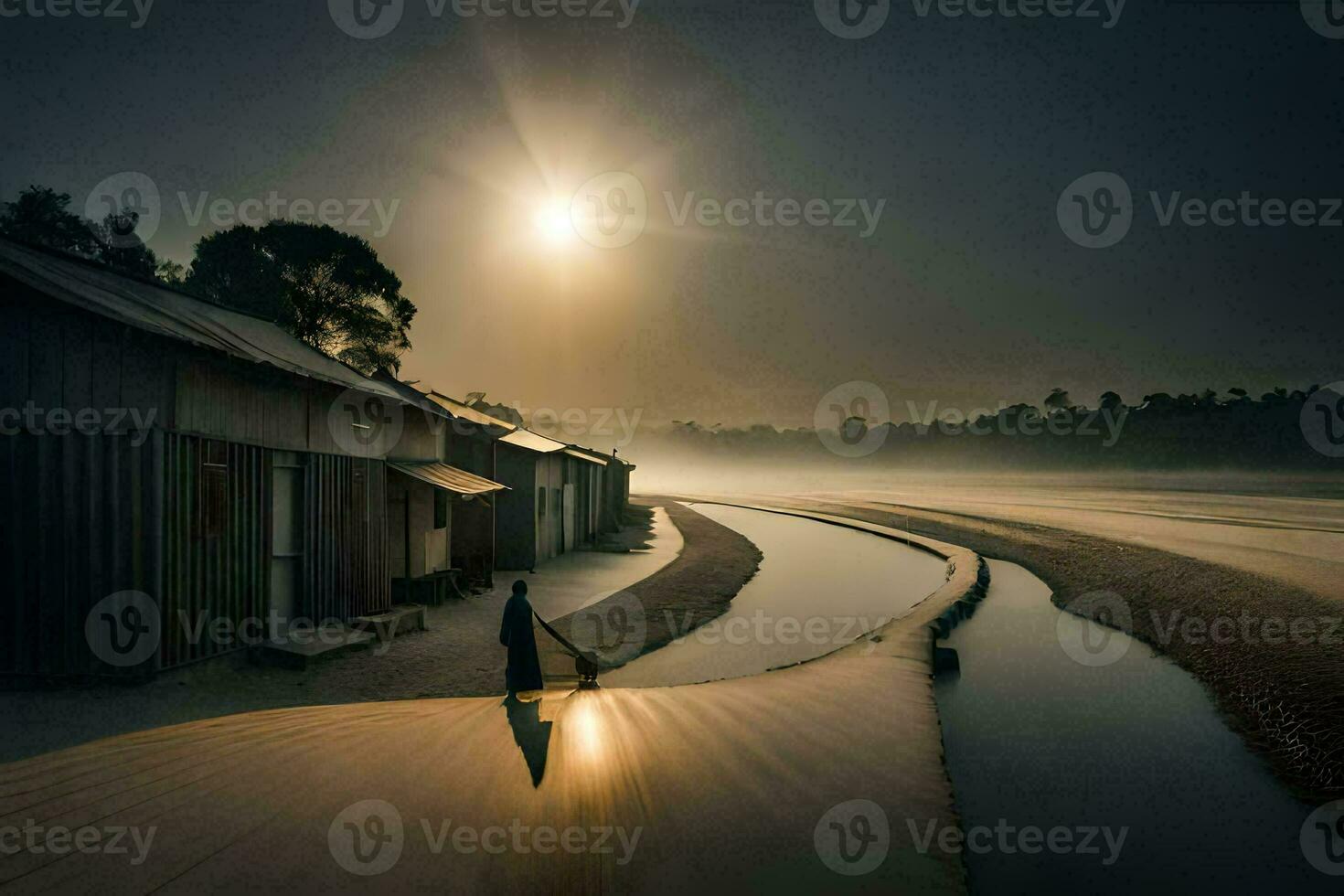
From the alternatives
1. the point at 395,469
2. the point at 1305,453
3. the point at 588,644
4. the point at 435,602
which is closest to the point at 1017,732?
the point at 588,644

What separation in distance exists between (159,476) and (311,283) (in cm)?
3117

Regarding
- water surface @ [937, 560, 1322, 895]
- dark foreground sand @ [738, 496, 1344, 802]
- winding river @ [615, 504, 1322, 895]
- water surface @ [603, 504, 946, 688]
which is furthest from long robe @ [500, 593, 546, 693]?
dark foreground sand @ [738, 496, 1344, 802]

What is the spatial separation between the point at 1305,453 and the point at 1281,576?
142422 mm

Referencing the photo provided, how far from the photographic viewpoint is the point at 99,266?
11.6 meters

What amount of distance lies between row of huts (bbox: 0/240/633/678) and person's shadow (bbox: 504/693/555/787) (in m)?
4.82

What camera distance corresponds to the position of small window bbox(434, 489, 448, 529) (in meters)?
16.6

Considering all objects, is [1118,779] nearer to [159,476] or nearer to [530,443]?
[159,476]

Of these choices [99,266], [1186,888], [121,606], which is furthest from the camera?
[99,266]

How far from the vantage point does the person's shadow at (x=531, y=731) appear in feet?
21.1

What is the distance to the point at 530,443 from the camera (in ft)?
75.7

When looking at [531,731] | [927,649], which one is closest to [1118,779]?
[927,649]

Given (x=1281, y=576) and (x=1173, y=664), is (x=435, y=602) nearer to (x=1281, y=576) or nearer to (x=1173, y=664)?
(x=1173, y=664)

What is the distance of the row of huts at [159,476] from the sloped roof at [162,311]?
5 centimetres

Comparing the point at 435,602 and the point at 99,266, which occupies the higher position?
the point at 99,266
